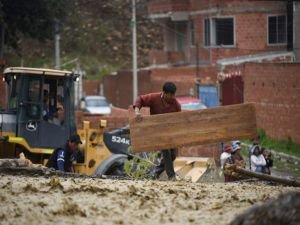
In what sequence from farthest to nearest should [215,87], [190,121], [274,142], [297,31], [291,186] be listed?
[215,87] → [297,31] → [274,142] → [190,121] → [291,186]

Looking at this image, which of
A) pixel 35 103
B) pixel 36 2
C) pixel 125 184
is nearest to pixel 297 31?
pixel 36 2

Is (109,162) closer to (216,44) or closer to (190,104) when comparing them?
(190,104)

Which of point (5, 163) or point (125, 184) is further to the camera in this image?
point (5, 163)

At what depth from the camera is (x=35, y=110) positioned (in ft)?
60.6

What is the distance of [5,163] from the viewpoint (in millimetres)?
12602

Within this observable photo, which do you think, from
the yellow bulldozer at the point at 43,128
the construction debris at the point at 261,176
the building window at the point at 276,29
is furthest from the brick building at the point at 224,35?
the construction debris at the point at 261,176

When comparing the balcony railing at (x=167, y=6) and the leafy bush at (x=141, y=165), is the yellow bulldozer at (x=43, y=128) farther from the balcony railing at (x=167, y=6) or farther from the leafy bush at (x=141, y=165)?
the balcony railing at (x=167, y=6)

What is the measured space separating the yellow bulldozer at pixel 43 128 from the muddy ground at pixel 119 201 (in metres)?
6.83

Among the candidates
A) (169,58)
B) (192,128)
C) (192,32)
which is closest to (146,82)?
(192,32)

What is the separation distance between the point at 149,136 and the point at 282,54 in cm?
2634

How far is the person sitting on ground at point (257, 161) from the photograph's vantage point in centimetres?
1838

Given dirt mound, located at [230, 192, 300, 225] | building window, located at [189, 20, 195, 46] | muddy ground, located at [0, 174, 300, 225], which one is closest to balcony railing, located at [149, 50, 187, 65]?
building window, located at [189, 20, 195, 46]

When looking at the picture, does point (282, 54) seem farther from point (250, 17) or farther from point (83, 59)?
point (83, 59)

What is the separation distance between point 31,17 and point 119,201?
2349cm
